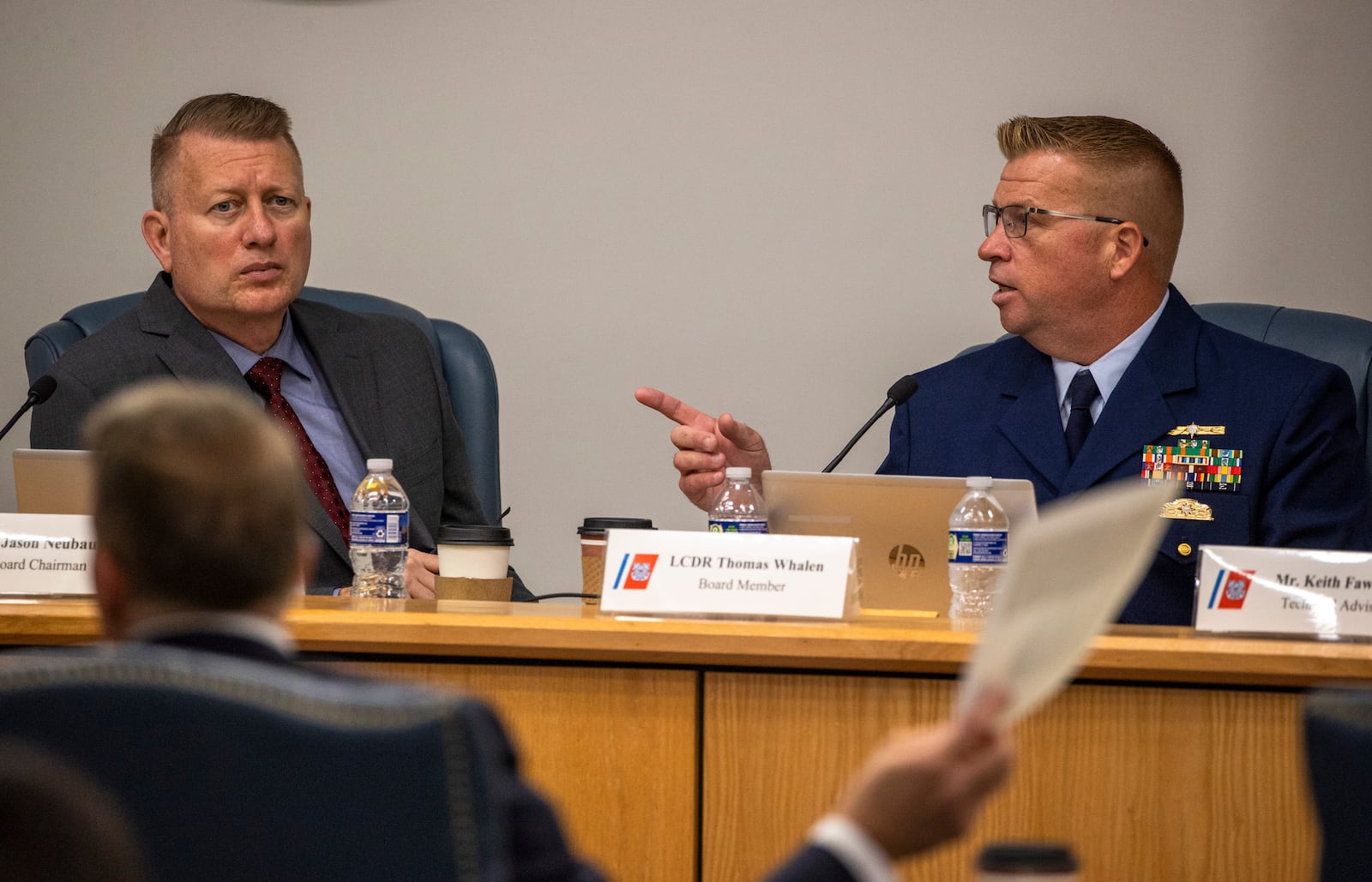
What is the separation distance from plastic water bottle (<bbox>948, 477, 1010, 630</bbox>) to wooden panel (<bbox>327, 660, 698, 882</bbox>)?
0.42 m

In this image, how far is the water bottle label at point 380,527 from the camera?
2.31 meters

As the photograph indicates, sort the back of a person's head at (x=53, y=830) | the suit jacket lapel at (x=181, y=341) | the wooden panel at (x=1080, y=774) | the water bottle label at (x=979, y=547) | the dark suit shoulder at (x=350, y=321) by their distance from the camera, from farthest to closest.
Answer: the dark suit shoulder at (x=350, y=321) → the suit jacket lapel at (x=181, y=341) → the water bottle label at (x=979, y=547) → the wooden panel at (x=1080, y=774) → the back of a person's head at (x=53, y=830)

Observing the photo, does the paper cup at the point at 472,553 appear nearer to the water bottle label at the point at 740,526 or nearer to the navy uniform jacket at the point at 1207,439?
the water bottle label at the point at 740,526

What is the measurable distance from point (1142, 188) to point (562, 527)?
5.22 feet

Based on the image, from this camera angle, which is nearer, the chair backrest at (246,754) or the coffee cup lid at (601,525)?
the chair backrest at (246,754)

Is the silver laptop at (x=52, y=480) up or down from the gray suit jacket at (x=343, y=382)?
down

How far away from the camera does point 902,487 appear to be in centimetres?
197

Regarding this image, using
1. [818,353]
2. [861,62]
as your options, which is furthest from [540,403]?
[861,62]

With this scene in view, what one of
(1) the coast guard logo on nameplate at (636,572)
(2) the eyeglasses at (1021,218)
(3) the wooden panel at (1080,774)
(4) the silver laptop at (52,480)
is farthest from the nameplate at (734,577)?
(2) the eyeglasses at (1021,218)

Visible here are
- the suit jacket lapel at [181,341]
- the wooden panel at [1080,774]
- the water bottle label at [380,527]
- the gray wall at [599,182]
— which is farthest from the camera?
the gray wall at [599,182]

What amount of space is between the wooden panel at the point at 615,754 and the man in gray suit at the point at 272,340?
1.08 meters

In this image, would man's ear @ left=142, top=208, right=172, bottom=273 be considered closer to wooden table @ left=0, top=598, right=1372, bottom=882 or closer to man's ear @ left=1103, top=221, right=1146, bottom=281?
wooden table @ left=0, top=598, right=1372, bottom=882

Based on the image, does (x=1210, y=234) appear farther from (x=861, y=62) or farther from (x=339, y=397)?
(x=339, y=397)

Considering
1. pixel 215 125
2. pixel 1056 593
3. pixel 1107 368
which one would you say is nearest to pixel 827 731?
pixel 1056 593
